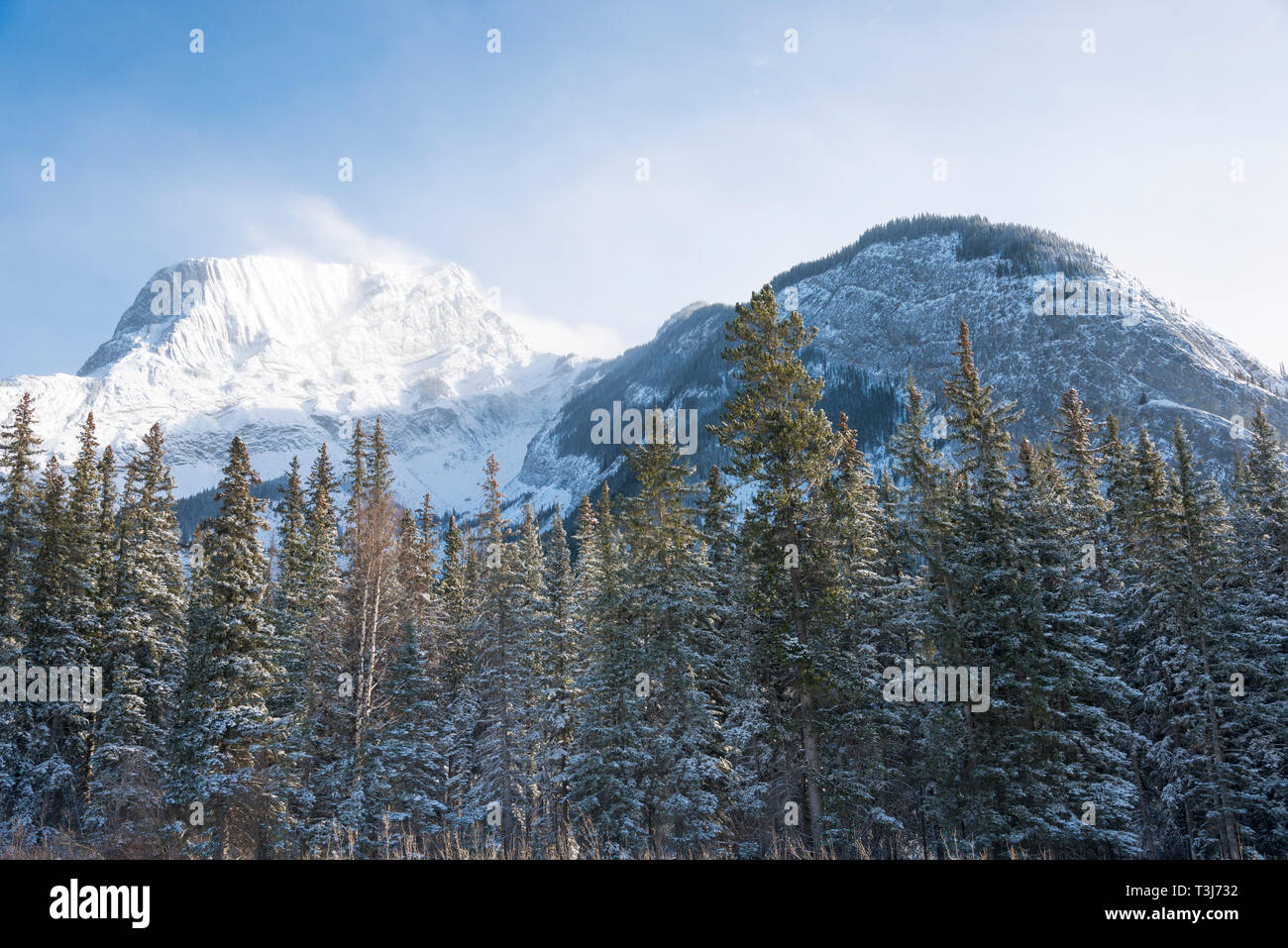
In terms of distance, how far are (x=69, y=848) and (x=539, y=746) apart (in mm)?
16676

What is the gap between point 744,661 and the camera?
23.7 meters

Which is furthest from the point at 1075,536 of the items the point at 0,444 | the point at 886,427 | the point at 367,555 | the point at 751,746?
the point at 886,427

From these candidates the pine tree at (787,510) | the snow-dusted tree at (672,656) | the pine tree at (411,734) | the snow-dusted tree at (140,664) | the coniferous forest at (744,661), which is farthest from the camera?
the pine tree at (411,734)

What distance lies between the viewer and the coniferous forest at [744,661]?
21312 mm

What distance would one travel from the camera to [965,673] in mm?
22703

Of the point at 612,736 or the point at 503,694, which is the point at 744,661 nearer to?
the point at 612,736

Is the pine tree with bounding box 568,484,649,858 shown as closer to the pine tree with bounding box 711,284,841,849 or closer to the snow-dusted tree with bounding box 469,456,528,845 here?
the snow-dusted tree with bounding box 469,456,528,845

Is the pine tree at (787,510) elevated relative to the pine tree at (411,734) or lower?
elevated

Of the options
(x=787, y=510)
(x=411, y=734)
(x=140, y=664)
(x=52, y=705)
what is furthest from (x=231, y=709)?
(x=787, y=510)

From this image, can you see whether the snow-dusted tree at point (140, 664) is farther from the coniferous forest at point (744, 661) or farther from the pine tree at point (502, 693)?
the pine tree at point (502, 693)

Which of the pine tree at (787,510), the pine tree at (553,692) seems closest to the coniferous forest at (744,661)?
the pine tree at (787,510)

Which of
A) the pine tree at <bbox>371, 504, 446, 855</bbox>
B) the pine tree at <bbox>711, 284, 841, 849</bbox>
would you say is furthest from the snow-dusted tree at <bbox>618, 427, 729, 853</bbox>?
the pine tree at <bbox>371, 504, 446, 855</bbox>

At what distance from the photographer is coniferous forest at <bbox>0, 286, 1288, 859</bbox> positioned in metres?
21.3

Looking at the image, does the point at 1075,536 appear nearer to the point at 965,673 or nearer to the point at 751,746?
the point at 965,673
